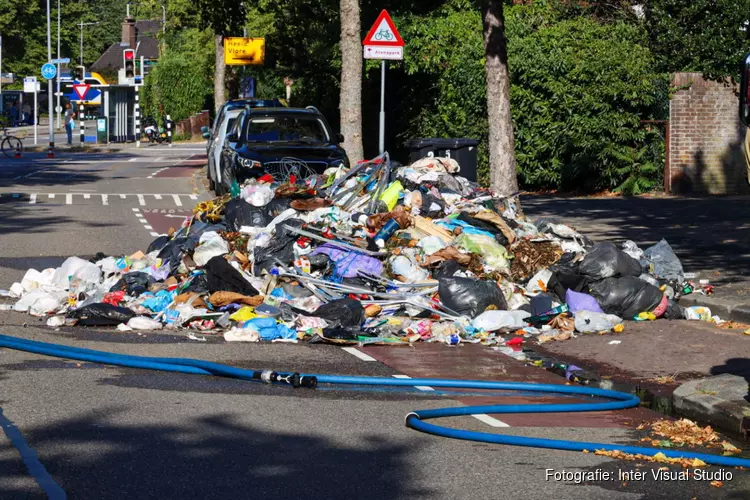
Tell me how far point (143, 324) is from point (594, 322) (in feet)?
14.1

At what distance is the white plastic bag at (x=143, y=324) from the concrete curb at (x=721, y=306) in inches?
215

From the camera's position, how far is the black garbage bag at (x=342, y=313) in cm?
1060

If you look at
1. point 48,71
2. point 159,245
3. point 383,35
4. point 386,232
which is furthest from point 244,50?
point 386,232

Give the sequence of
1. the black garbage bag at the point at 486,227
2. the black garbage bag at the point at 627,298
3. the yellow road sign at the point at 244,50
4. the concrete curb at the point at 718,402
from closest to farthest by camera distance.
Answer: the concrete curb at the point at 718,402 → the black garbage bag at the point at 627,298 → the black garbage bag at the point at 486,227 → the yellow road sign at the point at 244,50

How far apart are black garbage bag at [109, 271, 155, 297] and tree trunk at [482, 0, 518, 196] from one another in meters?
6.62

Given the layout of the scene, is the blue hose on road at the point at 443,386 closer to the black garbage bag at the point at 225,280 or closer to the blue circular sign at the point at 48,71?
the black garbage bag at the point at 225,280

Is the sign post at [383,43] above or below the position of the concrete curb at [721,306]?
above

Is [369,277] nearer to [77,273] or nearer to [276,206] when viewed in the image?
[276,206]

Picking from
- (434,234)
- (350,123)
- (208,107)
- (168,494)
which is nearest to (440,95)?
(350,123)

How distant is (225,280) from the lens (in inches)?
454

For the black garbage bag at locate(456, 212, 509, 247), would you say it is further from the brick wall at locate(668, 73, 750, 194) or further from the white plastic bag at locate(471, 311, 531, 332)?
the brick wall at locate(668, 73, 750, 194)

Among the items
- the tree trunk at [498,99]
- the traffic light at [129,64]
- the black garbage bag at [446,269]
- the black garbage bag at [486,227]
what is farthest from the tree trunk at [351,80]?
the traffic light at [129,64]

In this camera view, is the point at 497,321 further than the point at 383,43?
No

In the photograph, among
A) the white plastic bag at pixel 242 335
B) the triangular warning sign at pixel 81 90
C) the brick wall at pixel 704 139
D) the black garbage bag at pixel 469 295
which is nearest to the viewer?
the white plastic bag at pixel 242 335
